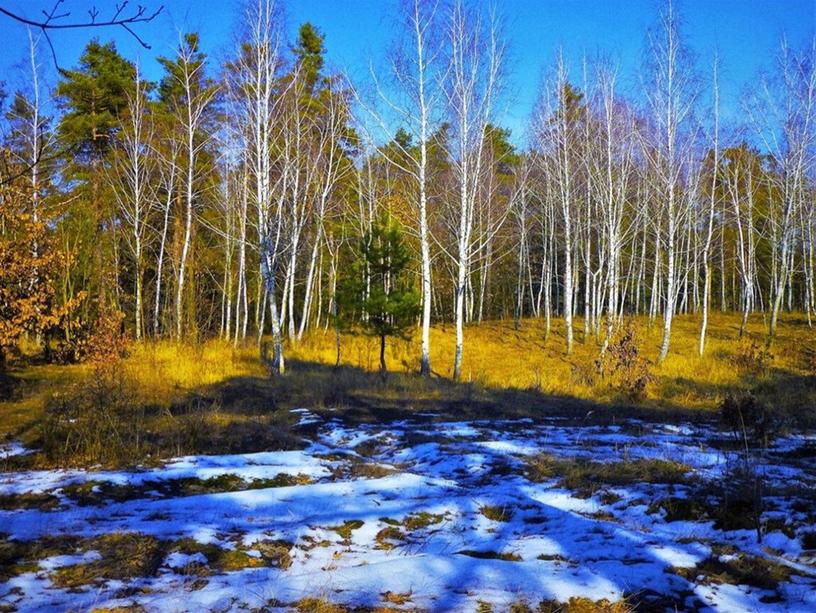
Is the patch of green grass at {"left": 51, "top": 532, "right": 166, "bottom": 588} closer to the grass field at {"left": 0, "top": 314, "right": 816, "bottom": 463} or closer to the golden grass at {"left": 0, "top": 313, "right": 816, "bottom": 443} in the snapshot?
the grass field at {"left": 0, "top": 314, "right": 816, "bottom": 463}

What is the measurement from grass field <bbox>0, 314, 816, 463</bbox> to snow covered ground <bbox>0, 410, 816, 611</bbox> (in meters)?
1.62

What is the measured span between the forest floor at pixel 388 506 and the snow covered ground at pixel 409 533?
2 centimetres

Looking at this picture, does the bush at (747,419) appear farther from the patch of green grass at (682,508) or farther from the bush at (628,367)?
the bush at (628,367)

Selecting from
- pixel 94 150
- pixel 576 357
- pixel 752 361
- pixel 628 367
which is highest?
pixel 94 150

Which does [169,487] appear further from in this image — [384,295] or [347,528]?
[384,295]

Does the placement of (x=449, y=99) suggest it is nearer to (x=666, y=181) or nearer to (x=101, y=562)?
(x=666, y=181)

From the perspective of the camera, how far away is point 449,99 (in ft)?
49.7

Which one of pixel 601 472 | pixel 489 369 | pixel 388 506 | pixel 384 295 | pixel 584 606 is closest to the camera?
pixel 584 606

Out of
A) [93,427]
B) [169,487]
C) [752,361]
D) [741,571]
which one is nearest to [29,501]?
[169,487]

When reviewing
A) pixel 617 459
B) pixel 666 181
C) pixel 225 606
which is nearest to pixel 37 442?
pixel 225 606

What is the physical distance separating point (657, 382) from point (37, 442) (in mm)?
12900

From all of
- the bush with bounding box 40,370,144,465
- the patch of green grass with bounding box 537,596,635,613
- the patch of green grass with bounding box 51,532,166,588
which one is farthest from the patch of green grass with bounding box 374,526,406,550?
the bush with bounding box 40,370,144,465

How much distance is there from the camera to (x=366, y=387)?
12.7m

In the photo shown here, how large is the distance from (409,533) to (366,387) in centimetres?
889
